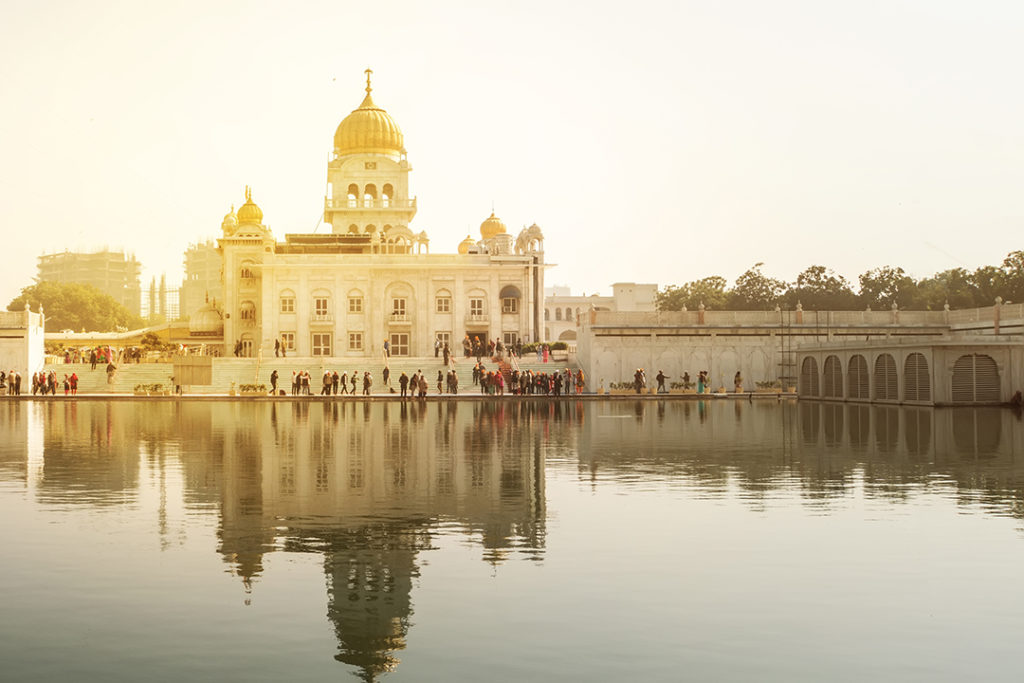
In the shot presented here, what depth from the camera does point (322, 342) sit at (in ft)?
243

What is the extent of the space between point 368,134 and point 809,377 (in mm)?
45742

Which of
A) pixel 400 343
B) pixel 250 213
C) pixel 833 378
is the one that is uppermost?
pixel 250 213

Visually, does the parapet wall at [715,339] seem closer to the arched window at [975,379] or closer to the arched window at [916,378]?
the arched window at [916,378]

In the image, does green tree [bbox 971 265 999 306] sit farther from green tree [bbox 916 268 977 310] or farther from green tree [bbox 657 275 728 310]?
green tree [bbox 657 275 728 310]

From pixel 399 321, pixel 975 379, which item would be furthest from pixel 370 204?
pixel 975 379

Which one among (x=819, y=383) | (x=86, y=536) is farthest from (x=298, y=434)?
(x=819, y=383)

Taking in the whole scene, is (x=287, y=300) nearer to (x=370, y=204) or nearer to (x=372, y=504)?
(x=370, y=204)

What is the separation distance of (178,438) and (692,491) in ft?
47.7

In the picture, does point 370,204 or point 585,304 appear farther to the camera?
point 585,304

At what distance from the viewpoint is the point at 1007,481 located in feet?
55.7

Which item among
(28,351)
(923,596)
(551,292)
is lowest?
(923,596)

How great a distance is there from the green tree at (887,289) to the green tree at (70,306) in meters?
72.8

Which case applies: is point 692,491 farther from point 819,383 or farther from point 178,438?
point 819,383

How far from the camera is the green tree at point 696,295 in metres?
101
